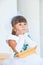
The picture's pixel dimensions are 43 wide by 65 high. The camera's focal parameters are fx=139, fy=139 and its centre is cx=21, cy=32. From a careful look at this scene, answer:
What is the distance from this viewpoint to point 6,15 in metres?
0.87

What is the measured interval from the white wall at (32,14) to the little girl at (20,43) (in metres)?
0.03

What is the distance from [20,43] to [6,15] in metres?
0.19

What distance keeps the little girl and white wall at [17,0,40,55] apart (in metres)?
0.03

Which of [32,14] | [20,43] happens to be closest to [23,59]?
[20,43]

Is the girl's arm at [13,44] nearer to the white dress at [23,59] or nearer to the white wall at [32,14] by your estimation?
the white dress at [23,59]

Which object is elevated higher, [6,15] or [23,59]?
[6,15]

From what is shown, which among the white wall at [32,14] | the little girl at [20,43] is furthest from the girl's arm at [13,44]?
the white wall at [32,14]

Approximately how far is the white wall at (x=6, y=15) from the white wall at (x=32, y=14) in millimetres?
44

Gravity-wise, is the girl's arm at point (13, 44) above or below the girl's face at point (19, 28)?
below

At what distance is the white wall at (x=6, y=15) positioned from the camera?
857 mm

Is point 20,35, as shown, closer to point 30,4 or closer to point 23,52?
point 23,52

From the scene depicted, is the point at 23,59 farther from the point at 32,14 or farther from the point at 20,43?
the point at 32,14

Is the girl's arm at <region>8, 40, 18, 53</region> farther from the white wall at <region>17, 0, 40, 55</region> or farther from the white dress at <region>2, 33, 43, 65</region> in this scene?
the white wall at <region>17, 0, 40, 55</region>

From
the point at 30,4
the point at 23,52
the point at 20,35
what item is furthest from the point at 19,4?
the point at 23,52
